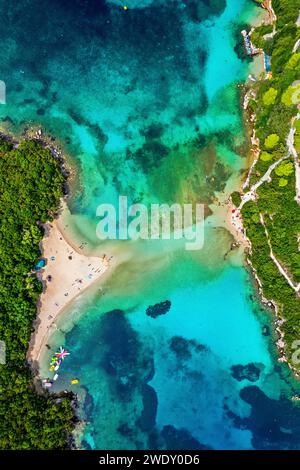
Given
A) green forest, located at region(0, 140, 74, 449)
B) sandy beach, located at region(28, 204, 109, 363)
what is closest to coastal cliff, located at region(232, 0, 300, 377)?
sandy beach, located at region(28, 204, 109, 363)

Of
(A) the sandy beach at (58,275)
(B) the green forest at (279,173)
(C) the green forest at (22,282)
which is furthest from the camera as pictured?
(A) the sandy beach at (58,275)

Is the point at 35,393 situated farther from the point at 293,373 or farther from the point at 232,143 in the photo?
the point at 232,143

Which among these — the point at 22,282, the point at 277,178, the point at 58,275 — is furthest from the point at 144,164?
the point at 22,282

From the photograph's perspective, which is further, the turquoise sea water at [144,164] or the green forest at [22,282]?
the turquoise sea water at [144,164]

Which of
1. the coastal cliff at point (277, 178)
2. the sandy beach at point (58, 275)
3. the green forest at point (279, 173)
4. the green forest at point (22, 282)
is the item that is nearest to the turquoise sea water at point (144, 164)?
the sandy beach at point (58, 275)

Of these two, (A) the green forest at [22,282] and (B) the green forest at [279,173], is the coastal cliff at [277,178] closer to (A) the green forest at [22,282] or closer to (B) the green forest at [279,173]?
(B) the green forest at [279,173]

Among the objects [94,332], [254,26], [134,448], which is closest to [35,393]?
[94,332]
